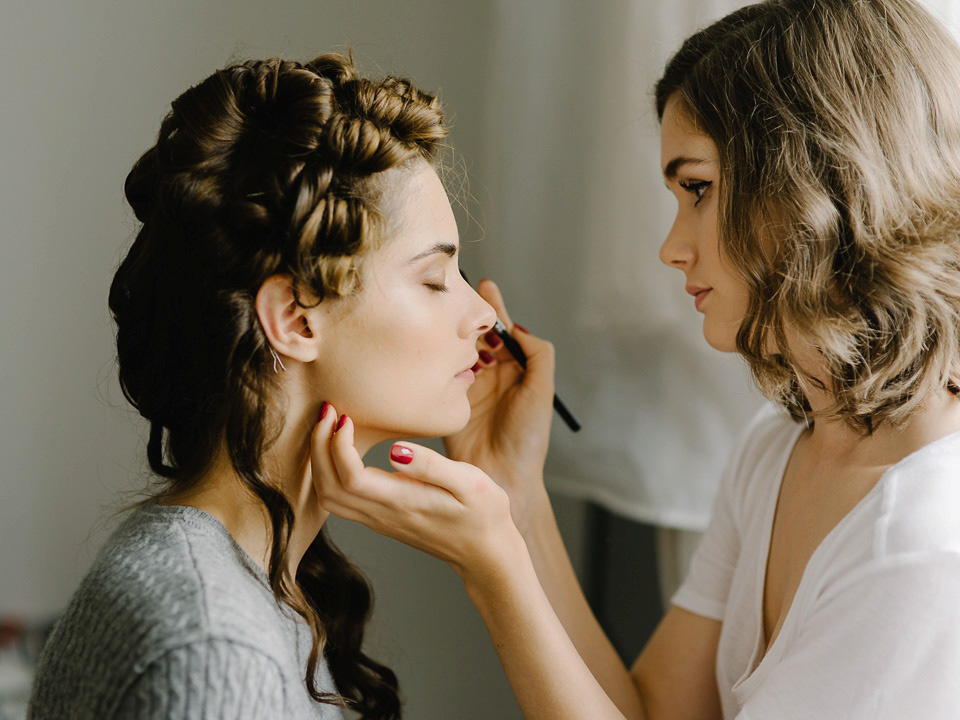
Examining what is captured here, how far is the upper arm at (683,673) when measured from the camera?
1161 millimetres

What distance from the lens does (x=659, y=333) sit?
129 cm

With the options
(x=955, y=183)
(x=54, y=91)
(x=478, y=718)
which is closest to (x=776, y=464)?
(x=955, y=183)

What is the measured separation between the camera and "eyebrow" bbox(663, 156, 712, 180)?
0.96 meters

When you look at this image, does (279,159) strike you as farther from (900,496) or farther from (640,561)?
(640,561)

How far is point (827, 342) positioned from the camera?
892 millimetres

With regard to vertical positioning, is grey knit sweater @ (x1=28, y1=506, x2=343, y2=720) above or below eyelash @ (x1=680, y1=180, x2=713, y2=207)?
below

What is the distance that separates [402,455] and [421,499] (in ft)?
0.17

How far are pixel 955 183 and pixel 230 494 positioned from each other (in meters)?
0.81

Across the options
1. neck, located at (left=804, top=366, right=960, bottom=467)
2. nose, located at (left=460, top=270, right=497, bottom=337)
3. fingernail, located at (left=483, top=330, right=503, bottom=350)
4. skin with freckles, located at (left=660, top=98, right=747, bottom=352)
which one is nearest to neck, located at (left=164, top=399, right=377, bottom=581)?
nose, located at (left=460, top=270, right=497, bottom=337)

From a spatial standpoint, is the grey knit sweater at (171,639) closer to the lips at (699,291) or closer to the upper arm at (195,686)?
the upper arm at (195,686)

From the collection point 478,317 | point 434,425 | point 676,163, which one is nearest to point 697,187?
point 676,163

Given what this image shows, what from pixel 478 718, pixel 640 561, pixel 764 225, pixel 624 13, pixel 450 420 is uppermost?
pixel 624 13

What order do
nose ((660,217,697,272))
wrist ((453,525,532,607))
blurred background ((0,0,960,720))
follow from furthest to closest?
blurred background ((0,0,960,720))
nose ((660,217,697,272))
wrist ((453,525,532,607))

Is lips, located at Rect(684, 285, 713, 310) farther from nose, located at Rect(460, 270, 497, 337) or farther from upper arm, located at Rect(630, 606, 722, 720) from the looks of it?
upper arm, located at Rect(630, 606, 722, 720)
